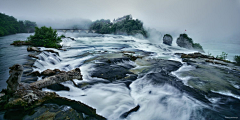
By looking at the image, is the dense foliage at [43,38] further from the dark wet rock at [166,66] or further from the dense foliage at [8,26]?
the dense foliage at [8,26]

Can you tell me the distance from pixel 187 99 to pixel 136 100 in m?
2.40

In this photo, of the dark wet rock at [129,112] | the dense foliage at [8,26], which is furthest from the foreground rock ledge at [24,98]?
the dense foliage at [8,26]

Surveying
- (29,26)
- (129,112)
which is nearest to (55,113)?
(129,112)

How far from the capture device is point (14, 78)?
2.86 m

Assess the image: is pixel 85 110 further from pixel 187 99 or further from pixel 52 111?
pixel 187 99

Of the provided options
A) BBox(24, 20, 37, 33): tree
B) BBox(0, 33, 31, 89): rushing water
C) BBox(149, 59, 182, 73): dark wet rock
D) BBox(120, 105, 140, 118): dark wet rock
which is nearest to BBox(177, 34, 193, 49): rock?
BBox(149, 59, 182, 73): dark wet rock

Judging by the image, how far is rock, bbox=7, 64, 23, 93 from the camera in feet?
9.23

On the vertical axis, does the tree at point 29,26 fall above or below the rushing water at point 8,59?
above

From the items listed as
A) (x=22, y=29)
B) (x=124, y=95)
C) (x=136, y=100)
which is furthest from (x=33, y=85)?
(x=22, y=29)

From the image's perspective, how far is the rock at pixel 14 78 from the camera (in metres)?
2.81

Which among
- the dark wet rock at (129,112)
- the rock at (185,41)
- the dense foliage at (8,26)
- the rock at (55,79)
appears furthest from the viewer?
the rock at (185,41)

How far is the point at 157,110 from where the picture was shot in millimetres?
4211

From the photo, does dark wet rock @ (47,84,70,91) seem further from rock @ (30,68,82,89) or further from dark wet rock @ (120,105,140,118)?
dark wet rock @ (120,105,140,118)

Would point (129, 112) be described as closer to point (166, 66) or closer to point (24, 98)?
point (24, 98)
